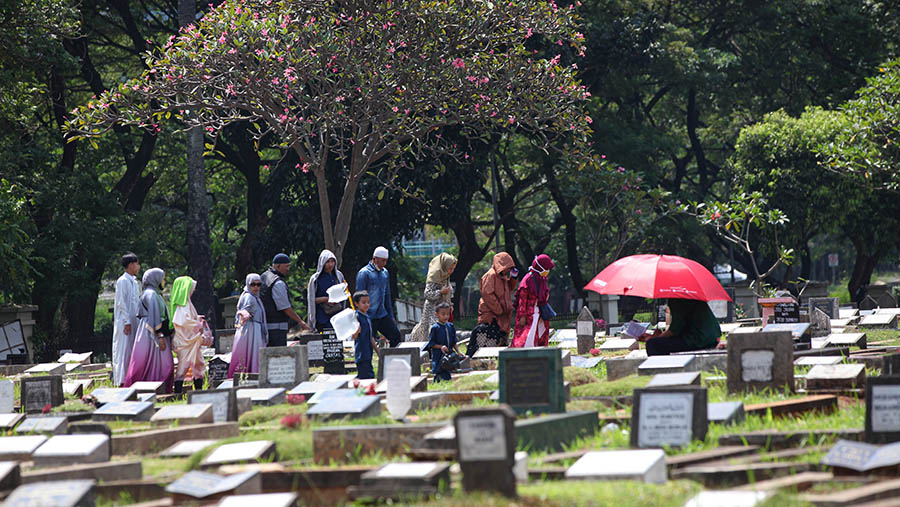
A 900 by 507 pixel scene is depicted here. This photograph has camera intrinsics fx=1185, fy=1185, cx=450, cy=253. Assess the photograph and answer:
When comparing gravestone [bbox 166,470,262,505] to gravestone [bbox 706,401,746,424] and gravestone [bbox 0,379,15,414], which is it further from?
gravestone [bbox 0,379,15,414]

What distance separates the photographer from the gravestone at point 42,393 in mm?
12594

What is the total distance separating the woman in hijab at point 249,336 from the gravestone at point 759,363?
682 centimetres

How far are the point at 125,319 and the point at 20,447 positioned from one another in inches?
221

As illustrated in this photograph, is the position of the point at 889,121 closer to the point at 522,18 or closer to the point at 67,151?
the point at 522,18

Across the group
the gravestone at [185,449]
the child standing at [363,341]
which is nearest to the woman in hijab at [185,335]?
the child standing at [363,341]

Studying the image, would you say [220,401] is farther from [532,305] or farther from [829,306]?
[829,306]

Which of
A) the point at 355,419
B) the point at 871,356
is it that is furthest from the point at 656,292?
the point at 355,419

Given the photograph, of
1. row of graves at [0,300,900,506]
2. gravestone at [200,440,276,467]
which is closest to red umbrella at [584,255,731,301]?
row of graves at [0,300,900,506]

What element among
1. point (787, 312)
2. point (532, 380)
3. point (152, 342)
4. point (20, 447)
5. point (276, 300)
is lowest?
point (20, 447)

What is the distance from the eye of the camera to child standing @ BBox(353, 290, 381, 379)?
1456 centimetres

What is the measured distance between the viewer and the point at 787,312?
17062 mm

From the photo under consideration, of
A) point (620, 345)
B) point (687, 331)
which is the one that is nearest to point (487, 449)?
point (687, 331)

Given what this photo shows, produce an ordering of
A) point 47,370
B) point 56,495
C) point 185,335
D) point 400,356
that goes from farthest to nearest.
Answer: point 47,370
point 185,335
point 400,356
point 56,495

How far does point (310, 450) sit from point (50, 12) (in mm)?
17200
